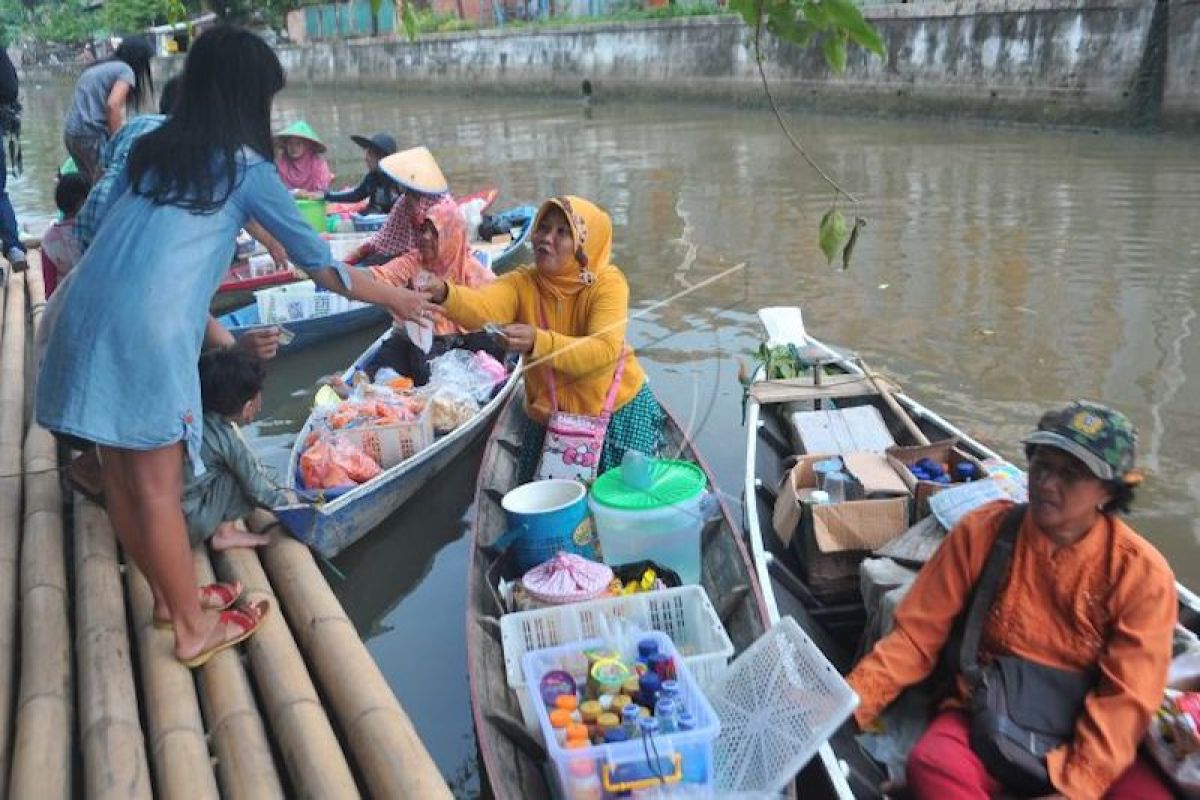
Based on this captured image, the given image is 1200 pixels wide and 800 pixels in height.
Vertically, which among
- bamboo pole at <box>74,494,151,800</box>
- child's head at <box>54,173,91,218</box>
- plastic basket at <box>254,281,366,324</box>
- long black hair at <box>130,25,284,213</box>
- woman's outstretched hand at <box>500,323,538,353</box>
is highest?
long black hair at <box>130,25,284,213</box>

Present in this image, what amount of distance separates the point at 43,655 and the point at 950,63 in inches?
711

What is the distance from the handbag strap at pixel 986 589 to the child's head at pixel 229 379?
2.82 meters

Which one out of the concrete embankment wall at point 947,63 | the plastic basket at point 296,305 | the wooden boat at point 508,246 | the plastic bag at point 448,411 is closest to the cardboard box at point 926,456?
the plastic bag at point 448,411

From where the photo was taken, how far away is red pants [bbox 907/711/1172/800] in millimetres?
2488

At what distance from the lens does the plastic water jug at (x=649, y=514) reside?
3721mm

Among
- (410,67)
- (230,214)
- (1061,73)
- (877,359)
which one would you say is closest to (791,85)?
(1061,73)

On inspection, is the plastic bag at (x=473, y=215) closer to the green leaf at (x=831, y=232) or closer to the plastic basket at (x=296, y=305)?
the plastic basket at (x=296, y=305)

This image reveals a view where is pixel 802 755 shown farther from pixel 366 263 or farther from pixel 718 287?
pixel 718 287

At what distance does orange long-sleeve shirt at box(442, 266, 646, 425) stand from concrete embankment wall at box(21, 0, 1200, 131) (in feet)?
44.8

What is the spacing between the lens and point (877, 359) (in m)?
7.62

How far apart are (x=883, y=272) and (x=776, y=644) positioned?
24.3 ft

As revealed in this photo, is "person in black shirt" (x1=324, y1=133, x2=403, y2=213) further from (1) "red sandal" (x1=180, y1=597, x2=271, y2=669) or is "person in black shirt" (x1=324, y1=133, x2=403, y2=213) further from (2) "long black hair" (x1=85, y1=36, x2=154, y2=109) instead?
(1) "red sandal" (x1=180, y1=597, x2=271, y2=669)

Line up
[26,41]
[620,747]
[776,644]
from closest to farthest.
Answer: [620,747], [776,644], [26,41]

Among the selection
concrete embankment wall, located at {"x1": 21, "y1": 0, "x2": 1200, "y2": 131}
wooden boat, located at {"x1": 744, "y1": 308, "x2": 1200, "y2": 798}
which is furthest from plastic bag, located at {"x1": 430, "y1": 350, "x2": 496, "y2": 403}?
concrete embankment wall, located at {"x1": 21, "y1": 0, "x2": 1200, "y2": 131}
